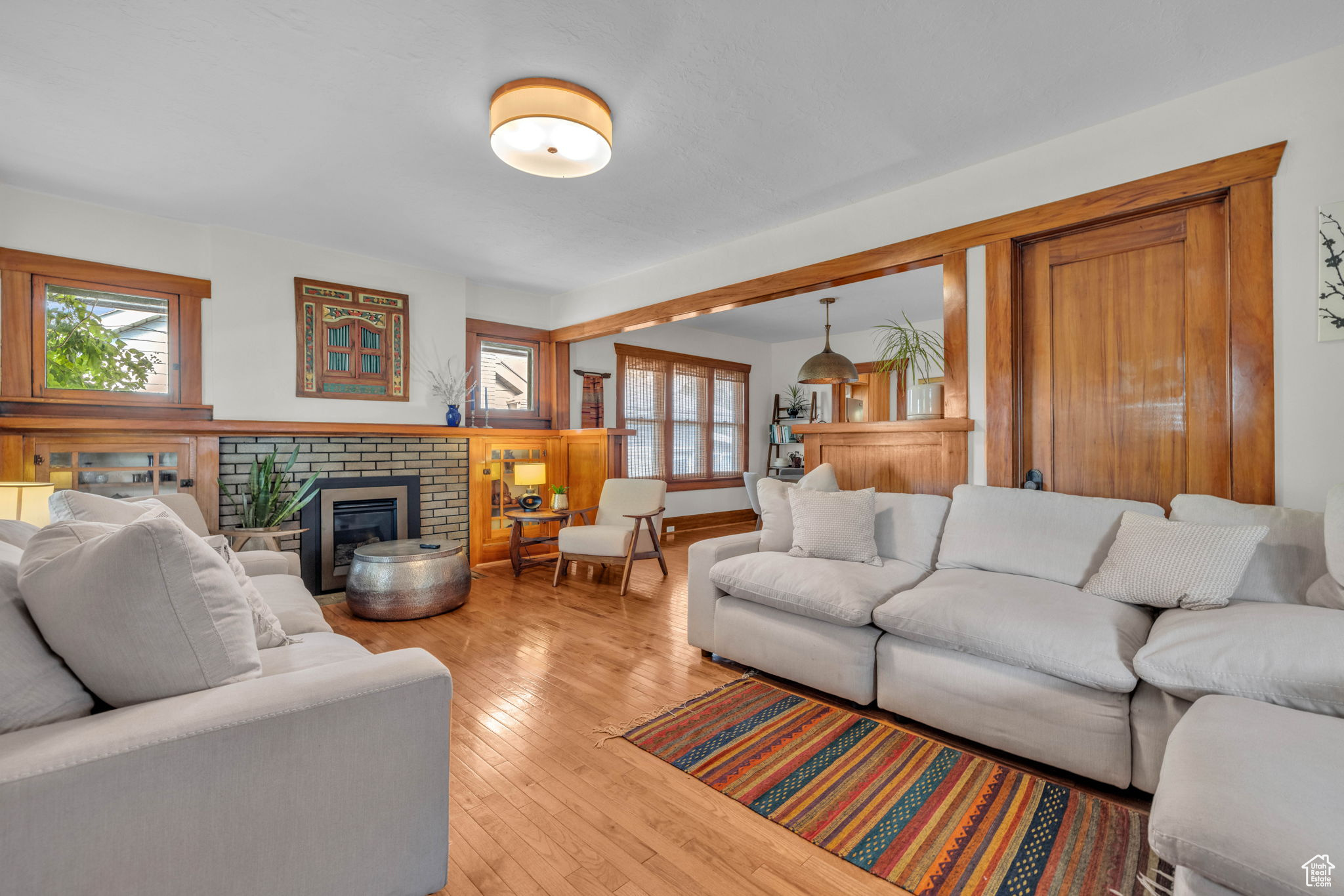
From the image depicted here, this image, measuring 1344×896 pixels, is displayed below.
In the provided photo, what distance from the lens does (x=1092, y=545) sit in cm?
239

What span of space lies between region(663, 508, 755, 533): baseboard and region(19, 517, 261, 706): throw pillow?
5958 millimetres

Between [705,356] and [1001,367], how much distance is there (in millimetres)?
4911

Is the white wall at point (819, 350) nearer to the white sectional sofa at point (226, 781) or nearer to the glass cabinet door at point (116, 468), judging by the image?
the glass cabinet door at point (116, 468)

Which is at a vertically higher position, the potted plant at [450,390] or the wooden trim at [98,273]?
the wooden trim at [98,273]

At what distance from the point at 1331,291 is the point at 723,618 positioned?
2759mm

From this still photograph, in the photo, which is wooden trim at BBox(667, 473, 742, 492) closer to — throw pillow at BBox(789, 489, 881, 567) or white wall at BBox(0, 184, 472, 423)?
white wall at BBox(0, 184, 472, 423)

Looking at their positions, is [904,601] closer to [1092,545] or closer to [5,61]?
[1092,545]

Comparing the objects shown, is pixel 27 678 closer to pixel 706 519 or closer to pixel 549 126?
pixel 549 126

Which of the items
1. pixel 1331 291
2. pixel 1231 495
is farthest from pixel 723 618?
pixel 1331 291

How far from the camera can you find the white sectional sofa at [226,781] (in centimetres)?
96

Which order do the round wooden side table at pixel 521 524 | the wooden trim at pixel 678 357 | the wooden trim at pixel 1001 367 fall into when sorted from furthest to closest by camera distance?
the wooden trim at pixel 678 357, the round wooden side table at pixel 521 524, the wooden trim at pixel 1001 367

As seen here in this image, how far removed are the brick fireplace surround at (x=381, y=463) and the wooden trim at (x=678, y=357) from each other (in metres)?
2.33

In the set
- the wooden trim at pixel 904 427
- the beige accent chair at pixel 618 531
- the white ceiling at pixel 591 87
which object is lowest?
the beige accent chair at pixel 618 531

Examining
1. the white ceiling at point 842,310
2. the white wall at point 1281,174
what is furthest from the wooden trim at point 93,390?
the white wall at point 1281,174
